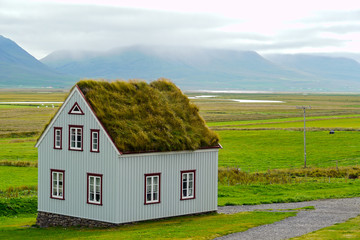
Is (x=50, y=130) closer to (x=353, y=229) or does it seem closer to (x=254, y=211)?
(x=254, y=211)

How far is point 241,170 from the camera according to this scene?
219 feet

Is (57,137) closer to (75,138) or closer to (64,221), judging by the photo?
(75,138)

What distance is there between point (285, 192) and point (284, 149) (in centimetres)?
3571

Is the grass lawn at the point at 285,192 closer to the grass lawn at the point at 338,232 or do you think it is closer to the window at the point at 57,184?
the window at the point at 57,184

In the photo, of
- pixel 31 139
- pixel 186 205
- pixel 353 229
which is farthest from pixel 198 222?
pixel 31 139

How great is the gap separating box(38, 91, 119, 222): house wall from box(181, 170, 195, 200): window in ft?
17.4

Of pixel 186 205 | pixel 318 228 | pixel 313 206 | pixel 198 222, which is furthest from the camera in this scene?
pixel 313 206

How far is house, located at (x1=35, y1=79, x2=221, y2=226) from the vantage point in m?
36.8

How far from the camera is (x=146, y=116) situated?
3981 cm

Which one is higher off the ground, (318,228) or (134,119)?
(134,119)

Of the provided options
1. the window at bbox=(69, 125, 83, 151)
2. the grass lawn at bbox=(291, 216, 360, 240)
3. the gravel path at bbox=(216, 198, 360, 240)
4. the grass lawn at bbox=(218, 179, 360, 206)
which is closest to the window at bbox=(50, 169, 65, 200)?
the window at bbox=(69, 125, 83, 151)

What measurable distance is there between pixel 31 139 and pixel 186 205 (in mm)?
64425

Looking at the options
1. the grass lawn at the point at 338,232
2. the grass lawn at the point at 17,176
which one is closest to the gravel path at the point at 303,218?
the grass lawn at the point at 338,232

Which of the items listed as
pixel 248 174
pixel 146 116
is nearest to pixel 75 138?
pixel 146 116
